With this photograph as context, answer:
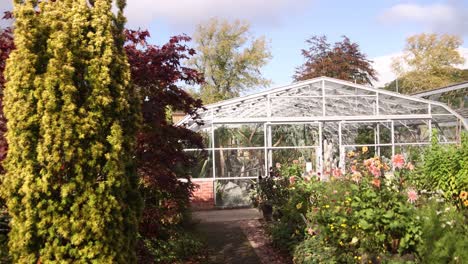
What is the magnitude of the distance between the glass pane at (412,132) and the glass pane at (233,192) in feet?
16.6

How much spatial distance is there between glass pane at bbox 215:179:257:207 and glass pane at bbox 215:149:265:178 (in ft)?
0.66

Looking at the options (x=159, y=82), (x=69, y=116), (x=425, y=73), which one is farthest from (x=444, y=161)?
(x=425, y=73)

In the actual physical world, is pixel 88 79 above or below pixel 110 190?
above

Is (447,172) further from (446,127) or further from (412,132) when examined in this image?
(446,127)

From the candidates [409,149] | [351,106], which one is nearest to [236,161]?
[351,106]

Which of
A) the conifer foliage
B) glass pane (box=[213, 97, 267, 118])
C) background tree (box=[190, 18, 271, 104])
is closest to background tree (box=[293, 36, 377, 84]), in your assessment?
background tree (box=[190, 18, 271, 104])

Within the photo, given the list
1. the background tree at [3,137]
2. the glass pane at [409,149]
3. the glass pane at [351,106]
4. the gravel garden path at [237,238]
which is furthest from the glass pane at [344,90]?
the background tree at [3,137]

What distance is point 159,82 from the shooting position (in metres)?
6.20

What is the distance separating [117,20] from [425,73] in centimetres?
3556

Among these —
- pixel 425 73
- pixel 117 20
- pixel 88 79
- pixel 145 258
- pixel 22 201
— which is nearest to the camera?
pixel 22 201

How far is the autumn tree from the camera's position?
36219mm

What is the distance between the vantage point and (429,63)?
37656 millimetres

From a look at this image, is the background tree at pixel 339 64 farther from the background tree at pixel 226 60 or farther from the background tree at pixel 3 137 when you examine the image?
the background tree at pixel 3 137

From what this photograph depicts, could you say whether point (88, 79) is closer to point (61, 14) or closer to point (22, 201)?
point (61, 14)
